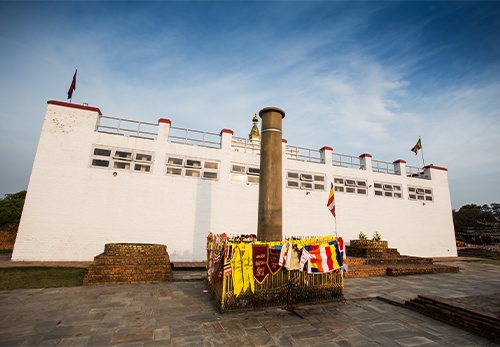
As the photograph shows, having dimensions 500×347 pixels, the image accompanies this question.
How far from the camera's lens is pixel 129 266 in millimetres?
10086

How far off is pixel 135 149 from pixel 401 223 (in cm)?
2189

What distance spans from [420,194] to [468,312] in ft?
65.1

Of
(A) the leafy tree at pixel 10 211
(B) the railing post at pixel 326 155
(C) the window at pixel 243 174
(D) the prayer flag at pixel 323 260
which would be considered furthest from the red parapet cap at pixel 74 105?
(A) the leafy tree at pixel 10 211

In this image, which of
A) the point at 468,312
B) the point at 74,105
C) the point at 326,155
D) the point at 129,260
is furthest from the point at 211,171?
the point at 468,312

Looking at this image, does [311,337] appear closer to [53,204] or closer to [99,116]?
[53,204]

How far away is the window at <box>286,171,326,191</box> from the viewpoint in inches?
724

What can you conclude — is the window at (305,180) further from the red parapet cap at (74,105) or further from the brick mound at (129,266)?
the red parapet cap at (74,105)

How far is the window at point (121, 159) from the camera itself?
14539 mm

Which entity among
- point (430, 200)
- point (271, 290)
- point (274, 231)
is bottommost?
point (271, 290)

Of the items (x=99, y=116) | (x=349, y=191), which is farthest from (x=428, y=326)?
(x=99, y=116)

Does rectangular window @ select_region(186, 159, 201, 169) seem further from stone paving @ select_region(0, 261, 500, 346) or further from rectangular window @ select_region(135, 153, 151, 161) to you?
stone paving @ select_region(0, 261, 500, 346)

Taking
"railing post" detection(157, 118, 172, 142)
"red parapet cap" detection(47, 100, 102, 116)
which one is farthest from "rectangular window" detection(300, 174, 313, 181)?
"red parapet cap" detection(47, 100, 102, 116)

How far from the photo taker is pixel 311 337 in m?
5.26

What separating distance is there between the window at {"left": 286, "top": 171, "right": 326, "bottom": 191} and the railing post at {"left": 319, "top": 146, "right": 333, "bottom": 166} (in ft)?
4.23
